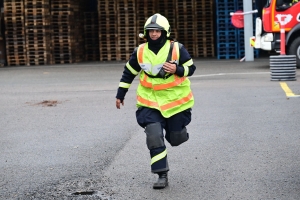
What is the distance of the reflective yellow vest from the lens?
24.7ft

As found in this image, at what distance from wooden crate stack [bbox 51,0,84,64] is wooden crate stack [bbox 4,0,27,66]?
1017 mm

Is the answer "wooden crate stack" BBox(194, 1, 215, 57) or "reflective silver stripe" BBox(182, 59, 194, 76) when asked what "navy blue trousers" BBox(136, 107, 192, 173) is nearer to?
"reflective silver stripe" BBox(182, 59, 194, 76)

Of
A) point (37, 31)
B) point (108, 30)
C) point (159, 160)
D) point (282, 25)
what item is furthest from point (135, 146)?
point (108, 30)

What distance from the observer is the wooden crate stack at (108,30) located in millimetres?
27266

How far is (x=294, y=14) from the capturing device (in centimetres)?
2214

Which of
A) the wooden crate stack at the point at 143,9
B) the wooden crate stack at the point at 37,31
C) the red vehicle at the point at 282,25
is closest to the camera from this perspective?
the red vehicle at the point at 282,25

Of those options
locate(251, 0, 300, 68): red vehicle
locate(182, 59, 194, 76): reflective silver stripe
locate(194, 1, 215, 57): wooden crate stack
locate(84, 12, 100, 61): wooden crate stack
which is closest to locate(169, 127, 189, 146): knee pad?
locate(182, 59, 194, 76): reflective silver stripe

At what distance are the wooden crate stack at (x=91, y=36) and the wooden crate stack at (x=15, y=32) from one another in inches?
112

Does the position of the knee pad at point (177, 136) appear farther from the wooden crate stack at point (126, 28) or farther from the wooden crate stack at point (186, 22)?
the wooden crate stack at point (186, 22)

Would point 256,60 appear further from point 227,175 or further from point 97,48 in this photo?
point 227,175

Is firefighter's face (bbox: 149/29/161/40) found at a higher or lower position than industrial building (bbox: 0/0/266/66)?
higher

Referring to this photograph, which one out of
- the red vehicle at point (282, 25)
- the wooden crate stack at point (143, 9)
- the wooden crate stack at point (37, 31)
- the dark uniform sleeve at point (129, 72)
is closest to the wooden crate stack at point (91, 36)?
the wooden crate stack at point (143, 9)

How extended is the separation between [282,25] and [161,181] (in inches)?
595

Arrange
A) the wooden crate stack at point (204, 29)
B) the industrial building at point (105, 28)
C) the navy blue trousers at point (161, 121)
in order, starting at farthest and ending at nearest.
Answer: the wooden crate stack at point (204, 29) < the industrial building at point (105, 28) < the navy blue trousers at point (161, 121)
